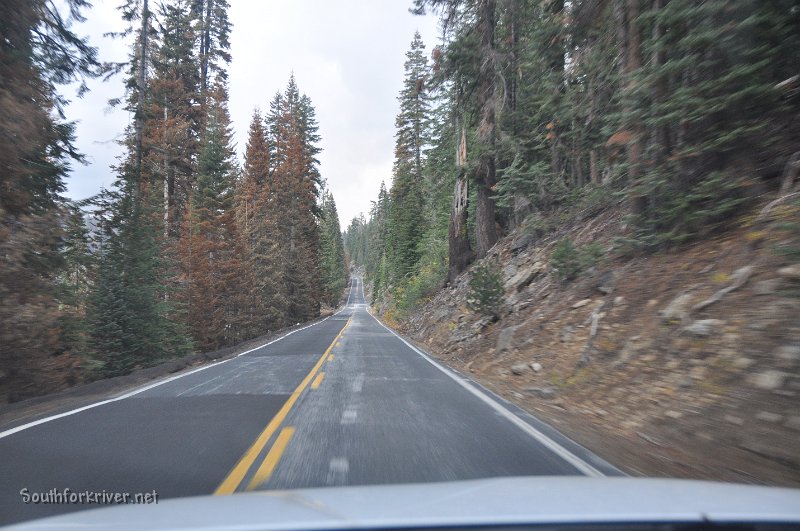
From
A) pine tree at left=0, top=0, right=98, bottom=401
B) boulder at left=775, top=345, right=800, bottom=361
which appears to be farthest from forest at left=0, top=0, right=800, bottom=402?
boulder at left=775, top=345, right=800, bottom=361

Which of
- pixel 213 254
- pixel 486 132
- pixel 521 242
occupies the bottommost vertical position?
pixel 521 242

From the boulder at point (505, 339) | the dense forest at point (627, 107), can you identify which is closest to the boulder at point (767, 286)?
the dense forest at point (627, 107)

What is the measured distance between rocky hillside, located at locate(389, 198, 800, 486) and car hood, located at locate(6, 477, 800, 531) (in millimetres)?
2106

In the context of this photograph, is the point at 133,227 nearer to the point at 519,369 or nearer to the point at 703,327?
the point at 519,369

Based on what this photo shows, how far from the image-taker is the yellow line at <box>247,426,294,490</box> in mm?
3987

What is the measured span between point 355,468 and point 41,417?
16.7 feet

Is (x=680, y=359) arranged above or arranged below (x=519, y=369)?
above

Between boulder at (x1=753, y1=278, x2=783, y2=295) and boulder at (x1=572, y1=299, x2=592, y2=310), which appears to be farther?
boulder at (x1=572, y1=299, x2=592, y2=310)

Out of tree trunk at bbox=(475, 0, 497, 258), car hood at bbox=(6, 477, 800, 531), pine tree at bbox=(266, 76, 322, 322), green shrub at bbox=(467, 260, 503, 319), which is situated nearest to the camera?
car hood at bbox=(6, 477, 800, 531)

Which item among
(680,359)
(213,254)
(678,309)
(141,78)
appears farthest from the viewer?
(213,254)

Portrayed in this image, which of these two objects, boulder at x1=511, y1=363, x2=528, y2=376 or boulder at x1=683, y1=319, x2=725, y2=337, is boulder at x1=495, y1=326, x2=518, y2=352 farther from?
boulder at x1=683, y1=319, x2=725, y2=337

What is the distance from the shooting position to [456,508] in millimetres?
2324

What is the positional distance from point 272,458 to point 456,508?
2.84m

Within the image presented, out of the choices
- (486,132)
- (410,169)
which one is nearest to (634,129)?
(486,132)
